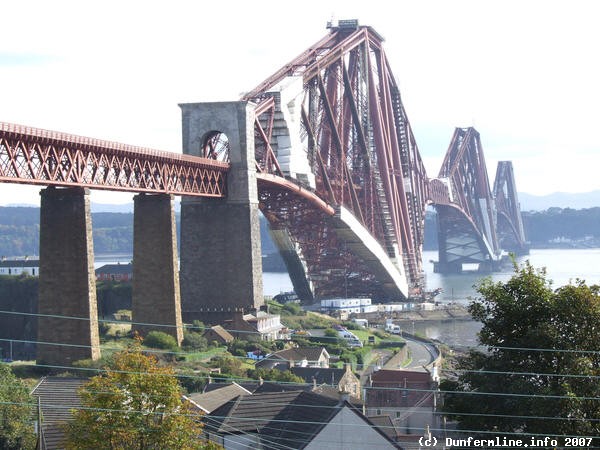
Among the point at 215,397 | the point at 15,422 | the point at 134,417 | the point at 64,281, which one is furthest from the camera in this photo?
the point at 64,281

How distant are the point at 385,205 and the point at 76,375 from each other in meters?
75.8

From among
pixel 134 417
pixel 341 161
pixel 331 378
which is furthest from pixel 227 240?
pixel 134 417

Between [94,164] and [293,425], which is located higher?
[94,164]

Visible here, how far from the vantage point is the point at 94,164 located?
60.2 metres

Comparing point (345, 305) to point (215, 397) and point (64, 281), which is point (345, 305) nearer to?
point (64, 281)

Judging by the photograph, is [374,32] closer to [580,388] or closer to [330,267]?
[330,267]

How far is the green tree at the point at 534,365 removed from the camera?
32.3 m

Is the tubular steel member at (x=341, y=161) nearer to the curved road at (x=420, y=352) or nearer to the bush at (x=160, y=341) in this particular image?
the curved road at (x=420, y=352)

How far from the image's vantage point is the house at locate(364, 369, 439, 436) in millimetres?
48719

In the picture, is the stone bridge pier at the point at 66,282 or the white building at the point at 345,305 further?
the white building at the point at 345,305

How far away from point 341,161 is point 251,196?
33410 mm

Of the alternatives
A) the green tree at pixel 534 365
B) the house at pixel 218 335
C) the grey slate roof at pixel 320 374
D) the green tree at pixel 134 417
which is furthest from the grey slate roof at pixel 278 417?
the house at pixel 218 335

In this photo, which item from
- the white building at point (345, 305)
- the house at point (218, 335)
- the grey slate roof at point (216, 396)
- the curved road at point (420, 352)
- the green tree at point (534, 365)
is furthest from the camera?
the white building at point (345, 305)

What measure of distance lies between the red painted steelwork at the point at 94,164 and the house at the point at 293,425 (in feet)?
57.1
